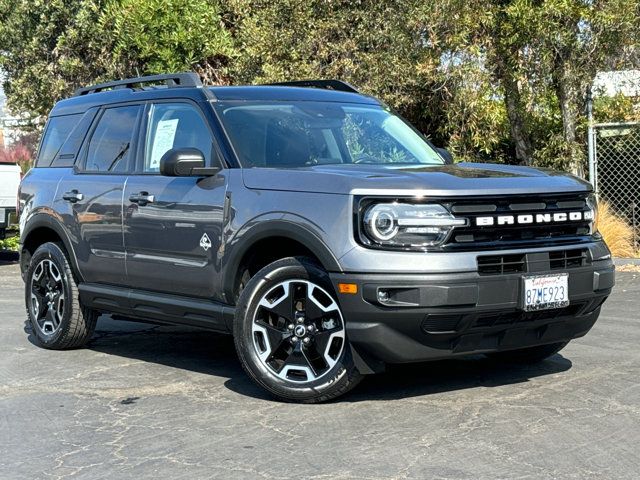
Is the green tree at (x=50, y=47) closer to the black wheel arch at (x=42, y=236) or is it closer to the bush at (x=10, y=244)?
the bush at (x=10, y=244)

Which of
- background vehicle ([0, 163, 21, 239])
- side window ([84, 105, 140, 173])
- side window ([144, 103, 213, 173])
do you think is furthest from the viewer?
background vehicle ([0, 163, 21, 239])

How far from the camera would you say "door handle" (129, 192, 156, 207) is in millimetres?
6840

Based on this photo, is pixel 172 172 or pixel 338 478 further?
pixel 172 172

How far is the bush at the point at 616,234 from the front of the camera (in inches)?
507

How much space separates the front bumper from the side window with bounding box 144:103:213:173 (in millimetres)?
1682

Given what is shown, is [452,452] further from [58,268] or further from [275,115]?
[58,268]

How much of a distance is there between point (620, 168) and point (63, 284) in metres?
8.75

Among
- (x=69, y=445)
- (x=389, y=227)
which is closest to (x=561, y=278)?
(x=389, y=227)

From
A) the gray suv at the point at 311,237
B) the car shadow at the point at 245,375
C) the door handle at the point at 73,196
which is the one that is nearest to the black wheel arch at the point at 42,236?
the gray suv at the point at 311,237

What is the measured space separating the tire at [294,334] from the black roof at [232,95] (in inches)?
57.3

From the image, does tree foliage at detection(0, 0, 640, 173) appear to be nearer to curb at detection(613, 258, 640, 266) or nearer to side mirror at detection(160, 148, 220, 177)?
curb at detection(613, 258, 640, 266)

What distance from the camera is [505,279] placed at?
5.59 metres

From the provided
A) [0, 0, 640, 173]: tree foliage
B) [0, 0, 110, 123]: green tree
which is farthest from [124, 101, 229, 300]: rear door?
[0, 0, 110, 123]: green tree

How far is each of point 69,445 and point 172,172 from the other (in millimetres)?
1879
